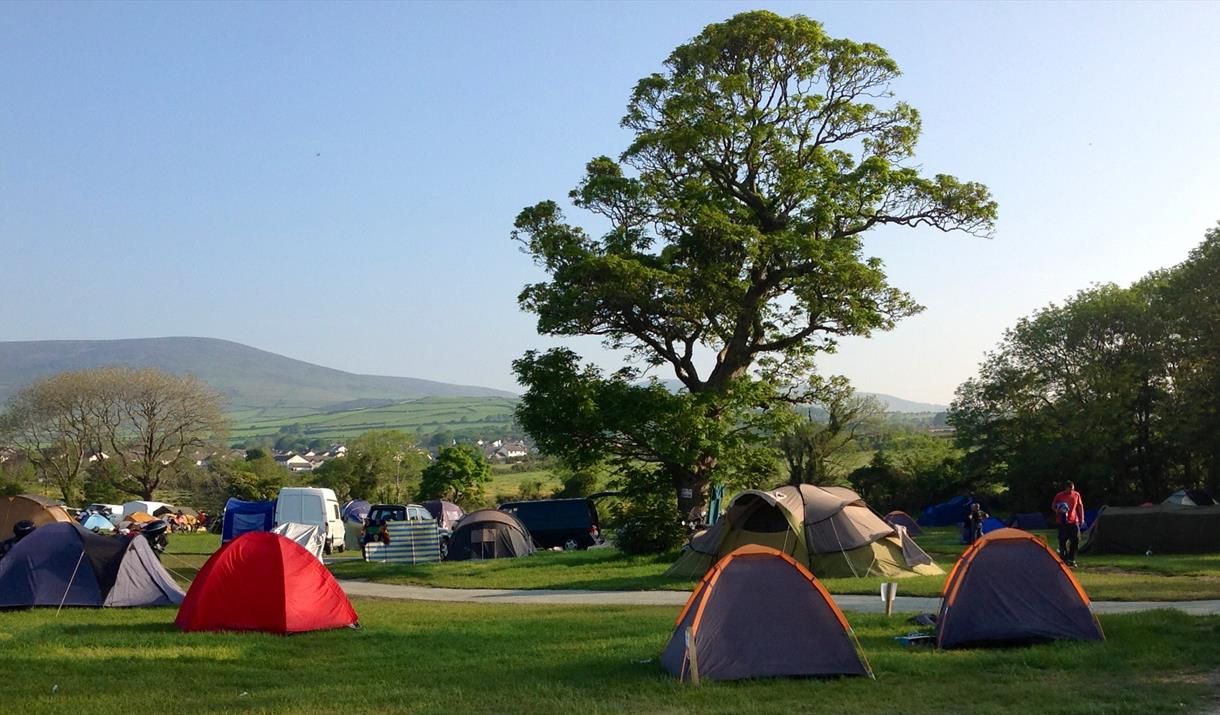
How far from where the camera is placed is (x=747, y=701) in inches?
373

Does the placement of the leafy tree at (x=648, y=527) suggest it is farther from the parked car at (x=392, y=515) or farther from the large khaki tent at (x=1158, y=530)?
the parked car at (x=392, y=515)

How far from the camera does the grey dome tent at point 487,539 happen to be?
31.0 m

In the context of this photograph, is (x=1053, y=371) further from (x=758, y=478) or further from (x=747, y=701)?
(x=747, y=701)

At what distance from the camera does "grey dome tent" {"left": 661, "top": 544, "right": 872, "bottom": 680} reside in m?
10.5

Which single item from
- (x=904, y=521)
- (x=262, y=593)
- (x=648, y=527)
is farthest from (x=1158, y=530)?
(x=262, y=593)

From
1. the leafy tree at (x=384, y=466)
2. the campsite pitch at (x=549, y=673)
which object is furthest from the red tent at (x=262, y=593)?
the leafy tree at (x=384, y=466)

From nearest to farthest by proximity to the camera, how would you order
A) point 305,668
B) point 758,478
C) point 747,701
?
point 747,701 → point 305,668 → point 758,478

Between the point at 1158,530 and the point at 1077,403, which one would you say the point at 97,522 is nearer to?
the point at 1158,530

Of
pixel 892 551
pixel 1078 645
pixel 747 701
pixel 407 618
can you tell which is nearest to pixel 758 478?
pixel 892 551

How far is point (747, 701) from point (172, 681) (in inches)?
233

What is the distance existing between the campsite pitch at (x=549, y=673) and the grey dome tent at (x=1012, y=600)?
1.18 ft

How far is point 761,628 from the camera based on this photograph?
1075 centimetres

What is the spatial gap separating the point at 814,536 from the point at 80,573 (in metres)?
13.5

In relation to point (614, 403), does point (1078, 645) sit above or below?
below
